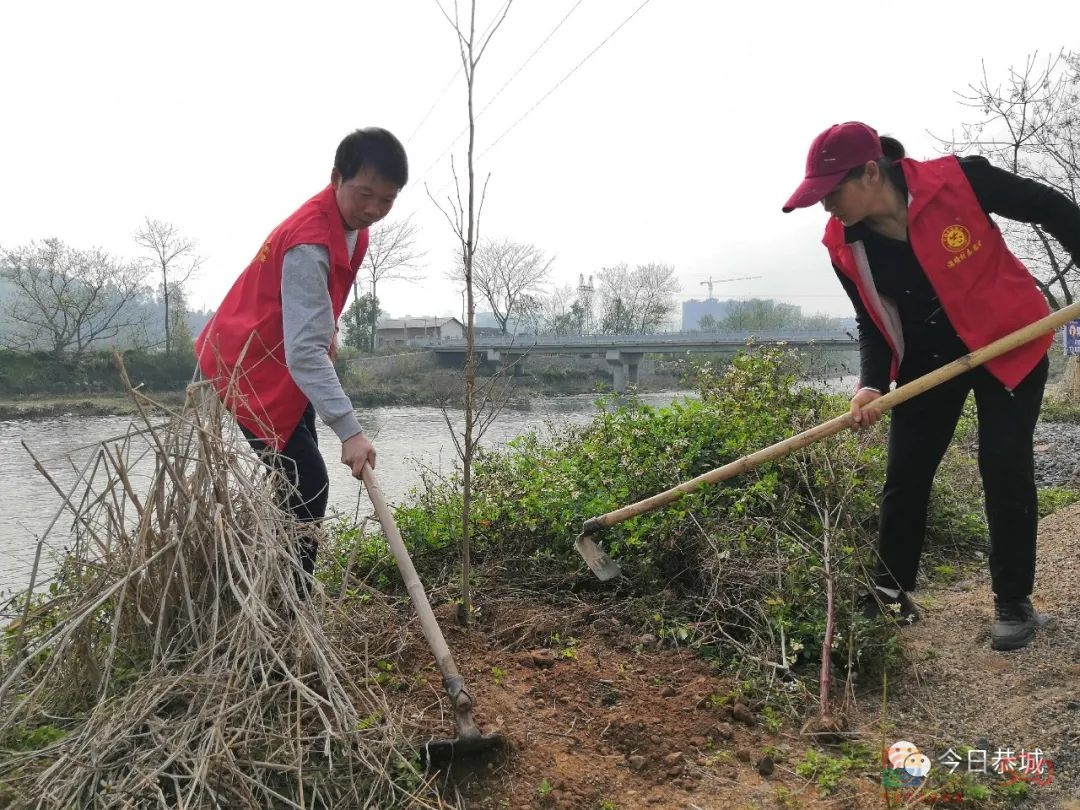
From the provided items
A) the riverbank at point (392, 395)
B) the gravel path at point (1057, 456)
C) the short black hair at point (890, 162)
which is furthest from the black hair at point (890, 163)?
the riverbank at point (392, 395)

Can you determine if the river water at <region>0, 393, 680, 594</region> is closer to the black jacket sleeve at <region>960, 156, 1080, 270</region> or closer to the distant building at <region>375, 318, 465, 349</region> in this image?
the black jacket sleeve at <region>960, 156, 1080, 270</region>

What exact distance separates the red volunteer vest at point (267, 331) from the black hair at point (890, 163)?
5.81 feet

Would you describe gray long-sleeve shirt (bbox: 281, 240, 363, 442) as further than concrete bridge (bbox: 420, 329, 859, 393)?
No

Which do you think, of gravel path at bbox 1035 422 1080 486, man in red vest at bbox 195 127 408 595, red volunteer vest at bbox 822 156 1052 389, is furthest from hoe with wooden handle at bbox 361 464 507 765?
gravel path at bbox 1035 422 1080 486

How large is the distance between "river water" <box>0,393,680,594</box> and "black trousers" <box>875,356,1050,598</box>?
83.7 inches

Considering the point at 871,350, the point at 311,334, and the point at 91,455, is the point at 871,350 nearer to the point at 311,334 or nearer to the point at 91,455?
the point at 311,334

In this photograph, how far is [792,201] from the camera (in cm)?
243

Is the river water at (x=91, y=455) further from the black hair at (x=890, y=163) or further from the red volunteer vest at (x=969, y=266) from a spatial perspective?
the red volunteer vest at (x=969, y=266)

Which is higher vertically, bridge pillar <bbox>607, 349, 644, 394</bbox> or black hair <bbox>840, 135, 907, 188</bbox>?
black hair <bbox>840, 135, 907, 188</bbox>

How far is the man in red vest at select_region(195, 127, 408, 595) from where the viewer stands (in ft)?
7.31

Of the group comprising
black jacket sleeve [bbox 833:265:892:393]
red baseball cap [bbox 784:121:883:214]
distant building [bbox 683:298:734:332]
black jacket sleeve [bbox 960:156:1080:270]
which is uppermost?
distant building [bbox 683:298:734:332]

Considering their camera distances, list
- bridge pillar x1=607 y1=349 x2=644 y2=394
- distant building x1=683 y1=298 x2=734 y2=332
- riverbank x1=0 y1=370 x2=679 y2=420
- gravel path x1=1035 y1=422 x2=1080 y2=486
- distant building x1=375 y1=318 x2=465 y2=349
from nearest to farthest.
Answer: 1. gravel path x1=1035 y1=422 x2=1080 y2=486
2. riverbank x1=0 y1=370 x2=679 y2=420
3. bridge pillar x1=607 y1=349 x2=644 y2=394
4. distant building x1=375 y1=318 x2=465 y2=349
5. distant building x1=683 y1=298 x2=734 y2=332

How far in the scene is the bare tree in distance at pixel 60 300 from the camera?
88.2ft

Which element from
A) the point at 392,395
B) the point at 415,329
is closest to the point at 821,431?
the point at 392,395
